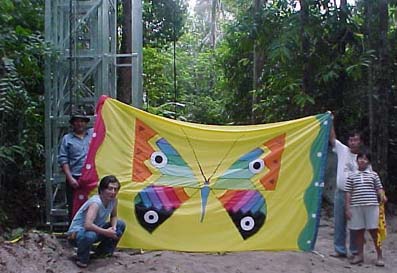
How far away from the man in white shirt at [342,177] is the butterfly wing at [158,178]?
146 cm

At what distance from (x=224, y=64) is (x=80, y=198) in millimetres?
8590

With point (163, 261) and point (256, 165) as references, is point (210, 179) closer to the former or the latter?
point (256, 165)

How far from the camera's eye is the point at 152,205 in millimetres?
6508

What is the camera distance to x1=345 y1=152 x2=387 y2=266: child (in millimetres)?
6258

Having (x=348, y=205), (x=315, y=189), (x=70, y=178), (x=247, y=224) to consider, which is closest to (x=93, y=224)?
(x=70, y=178)

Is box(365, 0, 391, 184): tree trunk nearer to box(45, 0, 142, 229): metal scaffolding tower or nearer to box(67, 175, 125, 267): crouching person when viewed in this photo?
box(45, 0, 142, 229): metal scaffolding tower

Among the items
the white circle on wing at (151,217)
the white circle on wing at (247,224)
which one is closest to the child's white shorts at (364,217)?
the white circle on wing at (247,224)

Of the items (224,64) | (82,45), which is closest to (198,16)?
(224,64)

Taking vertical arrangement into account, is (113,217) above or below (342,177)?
below

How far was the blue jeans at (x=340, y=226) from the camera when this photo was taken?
6.56m

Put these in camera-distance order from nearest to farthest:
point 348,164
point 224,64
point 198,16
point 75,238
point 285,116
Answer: point 75,238
point 348,164
point 285,116
point 224,64
point 198,16

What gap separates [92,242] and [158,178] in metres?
1.05

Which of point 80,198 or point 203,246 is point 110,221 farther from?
point 203,246

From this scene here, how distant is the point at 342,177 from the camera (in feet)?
21.1
